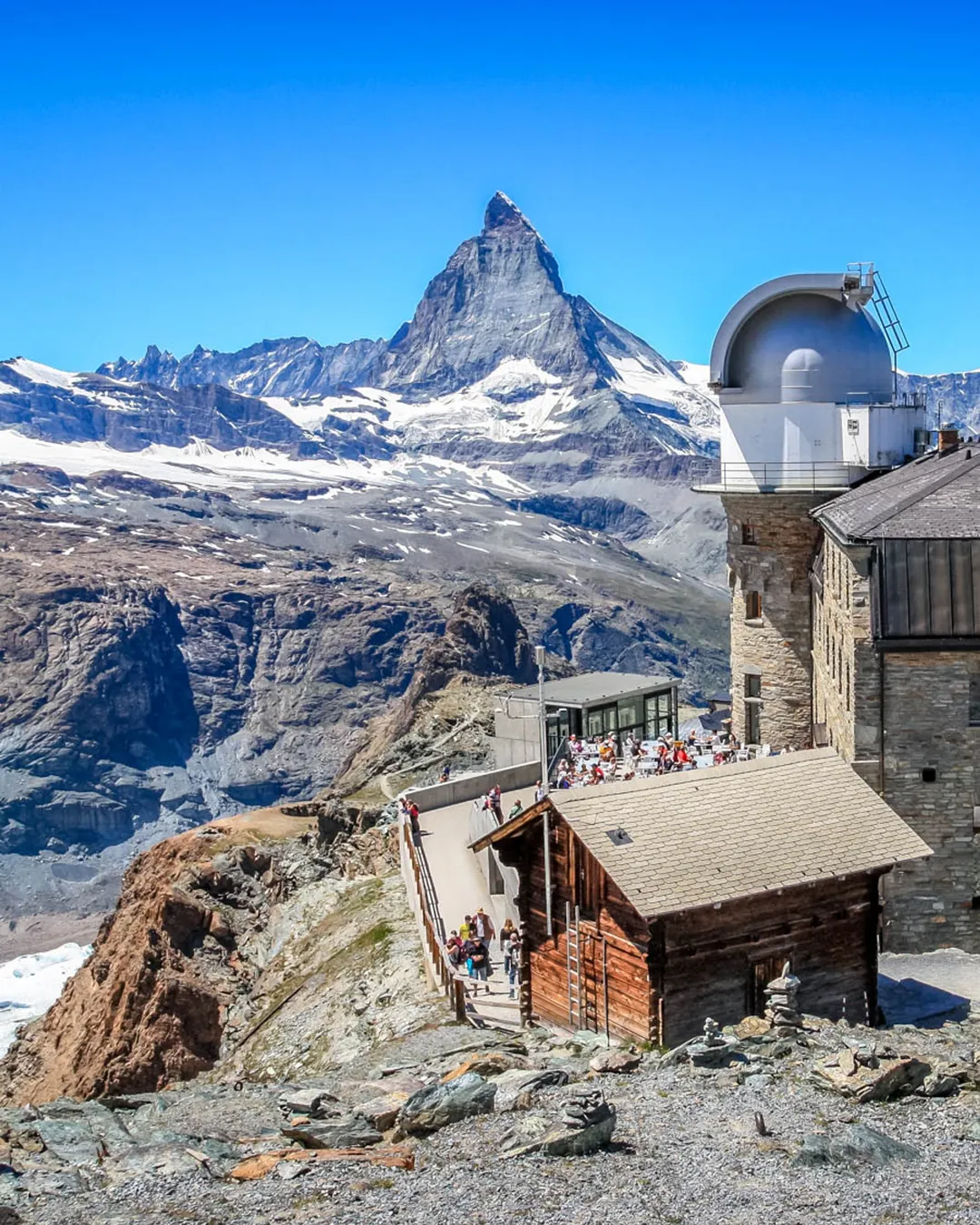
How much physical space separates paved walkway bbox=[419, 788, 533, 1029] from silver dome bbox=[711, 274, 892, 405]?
16.0 metres

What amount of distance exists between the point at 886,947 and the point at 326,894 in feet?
73.1

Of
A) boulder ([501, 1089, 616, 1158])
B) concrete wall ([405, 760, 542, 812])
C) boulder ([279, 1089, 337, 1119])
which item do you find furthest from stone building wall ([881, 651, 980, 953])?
boulder ([501, 1089, 616, 1158])

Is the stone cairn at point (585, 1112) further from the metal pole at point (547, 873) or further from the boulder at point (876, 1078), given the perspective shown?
the metal pole at point (547, 873)

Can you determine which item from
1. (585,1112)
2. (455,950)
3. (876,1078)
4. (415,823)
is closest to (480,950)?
(455,950)

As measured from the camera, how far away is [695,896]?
26156 millimetres

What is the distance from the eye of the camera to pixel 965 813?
119ft

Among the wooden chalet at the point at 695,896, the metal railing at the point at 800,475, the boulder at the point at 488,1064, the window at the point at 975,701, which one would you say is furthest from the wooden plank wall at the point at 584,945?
the metal railing at the point at 800,475

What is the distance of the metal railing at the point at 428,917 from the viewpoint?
3228 centimetres

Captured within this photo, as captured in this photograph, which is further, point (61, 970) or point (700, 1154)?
point (61, 970)

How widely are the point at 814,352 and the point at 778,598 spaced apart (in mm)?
8073

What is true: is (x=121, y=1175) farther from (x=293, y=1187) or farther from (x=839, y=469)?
(x=839, y=469)

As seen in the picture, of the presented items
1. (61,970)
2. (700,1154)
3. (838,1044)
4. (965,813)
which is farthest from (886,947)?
(61,970)

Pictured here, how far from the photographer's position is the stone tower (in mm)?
46344

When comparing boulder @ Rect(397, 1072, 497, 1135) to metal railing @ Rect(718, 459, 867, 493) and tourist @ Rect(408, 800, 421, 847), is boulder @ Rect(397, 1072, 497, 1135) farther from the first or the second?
metal railing @ Rect(718, 459, 867, 493)
